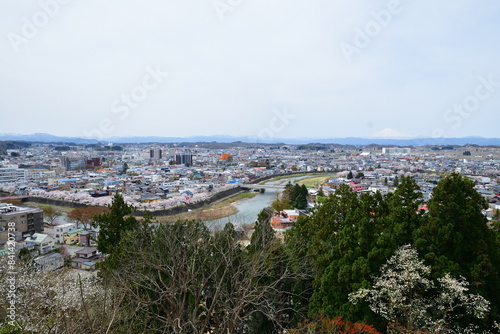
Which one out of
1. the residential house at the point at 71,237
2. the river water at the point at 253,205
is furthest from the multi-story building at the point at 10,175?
the river water at the point at 253,205

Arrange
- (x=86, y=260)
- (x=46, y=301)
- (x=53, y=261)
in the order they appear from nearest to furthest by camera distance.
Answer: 1. (x=46, y=301)
2. (x=53, y=261)
3. (x=86, y=260)

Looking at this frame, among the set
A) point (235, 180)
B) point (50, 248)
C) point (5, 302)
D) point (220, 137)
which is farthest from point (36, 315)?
point (220, 137)

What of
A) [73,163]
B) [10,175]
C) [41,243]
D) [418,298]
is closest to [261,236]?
[418,298]

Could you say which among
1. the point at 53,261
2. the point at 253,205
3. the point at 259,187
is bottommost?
the point at 253,205

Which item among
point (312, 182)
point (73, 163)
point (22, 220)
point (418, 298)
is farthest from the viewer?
point (73, 163)

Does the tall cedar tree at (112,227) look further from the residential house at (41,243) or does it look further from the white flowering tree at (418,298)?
the residential house at (41,243)

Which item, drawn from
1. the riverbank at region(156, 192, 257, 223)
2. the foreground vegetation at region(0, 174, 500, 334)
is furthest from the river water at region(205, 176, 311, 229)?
the foreground vegetation at region(0, 174, 500, 334)

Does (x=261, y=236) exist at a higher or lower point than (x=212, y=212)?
higher

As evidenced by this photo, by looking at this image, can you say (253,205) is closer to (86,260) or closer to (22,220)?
(86,260)
